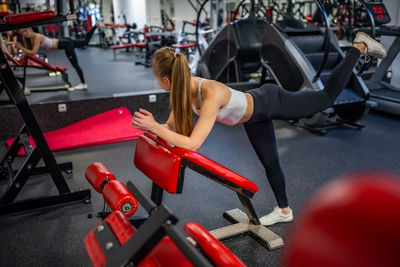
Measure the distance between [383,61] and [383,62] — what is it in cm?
2

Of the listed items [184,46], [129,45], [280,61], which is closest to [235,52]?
[280,61]

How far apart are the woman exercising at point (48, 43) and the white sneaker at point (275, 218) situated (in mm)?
3330

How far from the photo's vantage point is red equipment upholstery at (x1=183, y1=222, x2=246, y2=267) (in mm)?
1021

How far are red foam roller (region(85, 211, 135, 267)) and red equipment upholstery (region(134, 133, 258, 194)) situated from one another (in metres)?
0.63

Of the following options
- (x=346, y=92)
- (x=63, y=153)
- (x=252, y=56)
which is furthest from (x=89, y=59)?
(x=346, y=92)

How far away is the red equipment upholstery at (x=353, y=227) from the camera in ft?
1.34

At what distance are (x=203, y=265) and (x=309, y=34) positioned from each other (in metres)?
4.95

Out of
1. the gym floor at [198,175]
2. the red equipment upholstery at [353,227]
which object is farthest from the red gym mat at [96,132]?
the red equipment upholstery at [353,227]

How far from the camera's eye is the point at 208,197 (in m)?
2.91

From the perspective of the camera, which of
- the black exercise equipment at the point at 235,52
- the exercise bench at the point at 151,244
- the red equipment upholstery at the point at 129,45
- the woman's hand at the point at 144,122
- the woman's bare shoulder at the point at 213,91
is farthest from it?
the black exercise equipment at the point at 235,52

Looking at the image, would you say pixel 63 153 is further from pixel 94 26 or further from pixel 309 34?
pixel 309 34

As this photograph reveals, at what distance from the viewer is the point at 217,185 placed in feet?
10.3

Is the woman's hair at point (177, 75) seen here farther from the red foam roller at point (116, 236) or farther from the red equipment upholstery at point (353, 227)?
the red equipment upholstery at point (353, 227)

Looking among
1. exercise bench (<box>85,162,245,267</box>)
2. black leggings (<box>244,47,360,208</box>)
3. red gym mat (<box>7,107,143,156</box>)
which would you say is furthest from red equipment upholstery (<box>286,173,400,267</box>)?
red gym mat (<box>7,107,143,156</box>)
